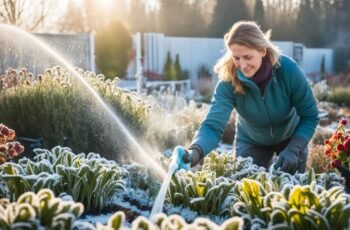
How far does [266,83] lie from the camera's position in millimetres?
2947

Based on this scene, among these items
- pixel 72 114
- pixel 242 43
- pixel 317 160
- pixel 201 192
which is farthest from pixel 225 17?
pixel 201 192

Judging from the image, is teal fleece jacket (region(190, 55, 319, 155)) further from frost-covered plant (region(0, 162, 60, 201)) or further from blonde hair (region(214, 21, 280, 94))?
frost-covered plant (region(0, 162, 60, 201))

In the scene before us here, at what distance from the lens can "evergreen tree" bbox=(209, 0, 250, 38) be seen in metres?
29.0

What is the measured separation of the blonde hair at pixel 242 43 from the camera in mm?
2732

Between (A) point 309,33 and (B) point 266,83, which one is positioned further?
(A) point 309,33

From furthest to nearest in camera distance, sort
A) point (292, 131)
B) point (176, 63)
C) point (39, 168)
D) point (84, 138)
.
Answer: point (176, 63), point (84, 138), point (292, 131), point (39, 168)

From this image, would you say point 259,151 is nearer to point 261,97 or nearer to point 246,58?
point 261,97

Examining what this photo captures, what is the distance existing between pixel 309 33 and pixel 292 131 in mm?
30712

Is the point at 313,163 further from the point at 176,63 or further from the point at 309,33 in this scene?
the point at 309,33

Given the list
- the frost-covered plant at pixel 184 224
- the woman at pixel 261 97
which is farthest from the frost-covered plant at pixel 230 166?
the frost-covered plant at pixel 184 224

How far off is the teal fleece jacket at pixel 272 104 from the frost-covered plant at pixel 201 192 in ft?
1.64

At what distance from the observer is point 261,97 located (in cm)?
299

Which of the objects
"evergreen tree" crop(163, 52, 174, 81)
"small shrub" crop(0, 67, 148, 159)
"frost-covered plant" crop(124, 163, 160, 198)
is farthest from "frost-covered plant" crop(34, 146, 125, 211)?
"evergreen tree" crop(163, 52, 174, 81)

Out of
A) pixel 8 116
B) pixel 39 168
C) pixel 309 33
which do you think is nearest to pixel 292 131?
pixel 39 168
